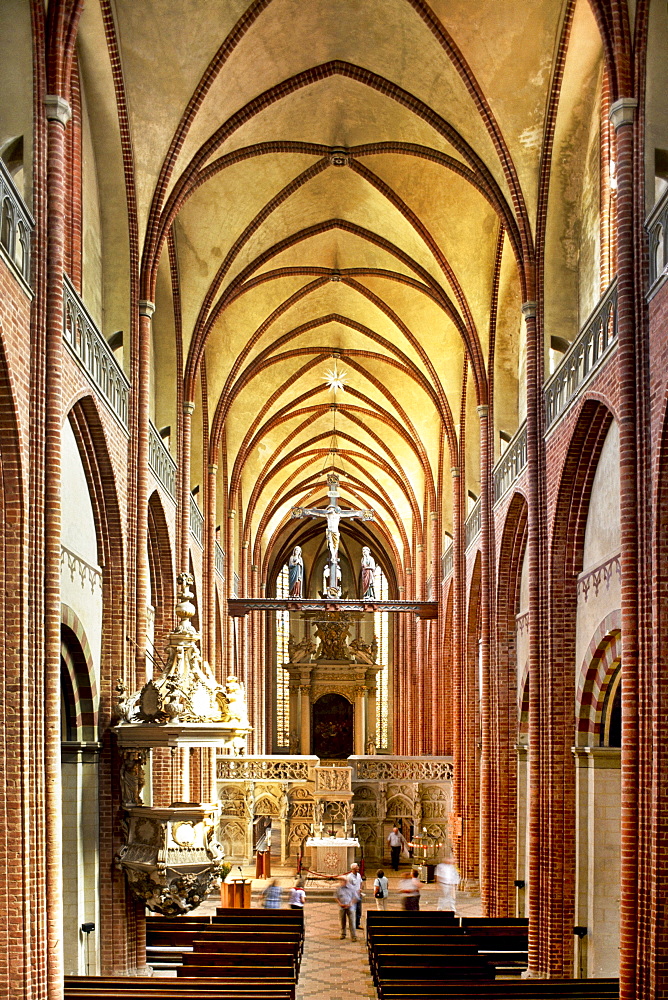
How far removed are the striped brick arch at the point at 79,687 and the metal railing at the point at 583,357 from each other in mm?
7235

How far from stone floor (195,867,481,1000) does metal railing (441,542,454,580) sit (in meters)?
7.88

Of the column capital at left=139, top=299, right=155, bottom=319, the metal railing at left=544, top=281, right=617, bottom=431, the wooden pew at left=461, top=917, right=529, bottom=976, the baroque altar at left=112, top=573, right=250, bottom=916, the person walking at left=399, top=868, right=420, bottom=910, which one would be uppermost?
the column capital at left=139, top=299, right=155, bottom=319

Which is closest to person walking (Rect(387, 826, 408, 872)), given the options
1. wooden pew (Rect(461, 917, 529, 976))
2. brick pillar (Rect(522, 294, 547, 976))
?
wooden pew (Rect(461, 917, 529, 976))

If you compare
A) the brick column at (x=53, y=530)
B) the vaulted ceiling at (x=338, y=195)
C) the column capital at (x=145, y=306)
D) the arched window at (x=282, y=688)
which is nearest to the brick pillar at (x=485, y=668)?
the vaulted ceiling at (x=338, y=195)

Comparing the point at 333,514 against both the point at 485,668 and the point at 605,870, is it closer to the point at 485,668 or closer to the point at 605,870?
the point at 485,668

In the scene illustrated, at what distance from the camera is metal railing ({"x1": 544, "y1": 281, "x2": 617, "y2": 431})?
43.3ft

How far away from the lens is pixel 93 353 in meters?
14.8

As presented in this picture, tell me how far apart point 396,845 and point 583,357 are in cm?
1663

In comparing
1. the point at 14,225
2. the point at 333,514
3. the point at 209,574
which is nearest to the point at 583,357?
the point at 14,225

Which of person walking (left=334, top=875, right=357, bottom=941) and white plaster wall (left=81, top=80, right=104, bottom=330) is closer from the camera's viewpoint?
white plaster wall (left=81, top=80, right=104, bottom=330)

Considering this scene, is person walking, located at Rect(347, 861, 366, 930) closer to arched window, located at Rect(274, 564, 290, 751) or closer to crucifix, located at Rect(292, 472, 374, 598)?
crucifix, located at Rect(292, 472, 374, 598)

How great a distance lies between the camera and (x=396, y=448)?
36094mm

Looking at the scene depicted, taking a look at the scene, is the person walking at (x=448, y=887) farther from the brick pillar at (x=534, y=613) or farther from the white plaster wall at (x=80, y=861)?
the white plaster wall at (x=80, y=861)

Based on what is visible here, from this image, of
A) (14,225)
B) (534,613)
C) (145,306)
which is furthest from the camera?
(145,306)
